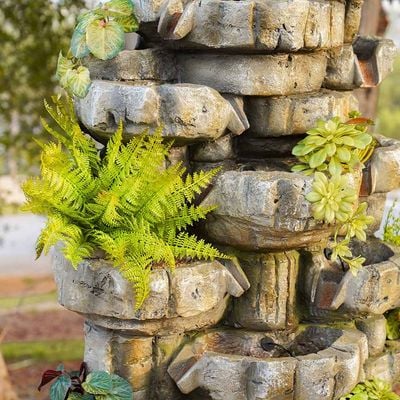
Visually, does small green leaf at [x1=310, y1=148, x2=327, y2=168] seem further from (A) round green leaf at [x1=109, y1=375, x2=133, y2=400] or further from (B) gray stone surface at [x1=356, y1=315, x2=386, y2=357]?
(A) round green leaf at [x1=109, y1=375, x2=133, y2=400]

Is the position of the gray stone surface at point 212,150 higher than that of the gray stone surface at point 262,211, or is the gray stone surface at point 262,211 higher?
the gray stone surface at point 212,150

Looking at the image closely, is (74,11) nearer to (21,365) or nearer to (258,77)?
(21,365)

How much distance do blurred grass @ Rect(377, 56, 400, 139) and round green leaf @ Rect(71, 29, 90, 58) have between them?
14602 millimetres

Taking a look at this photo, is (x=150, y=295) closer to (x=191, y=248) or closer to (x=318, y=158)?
(x=191, y=248)

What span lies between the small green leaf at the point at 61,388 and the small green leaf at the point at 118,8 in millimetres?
1658

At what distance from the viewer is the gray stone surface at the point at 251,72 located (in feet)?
11.2

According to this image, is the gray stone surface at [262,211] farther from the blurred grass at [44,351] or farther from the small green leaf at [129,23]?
the blurred grass at [44,351]

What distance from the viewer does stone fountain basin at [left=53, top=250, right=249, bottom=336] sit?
327cm

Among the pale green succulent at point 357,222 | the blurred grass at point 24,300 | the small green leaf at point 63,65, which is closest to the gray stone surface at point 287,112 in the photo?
the pale green succulent at point 357,222

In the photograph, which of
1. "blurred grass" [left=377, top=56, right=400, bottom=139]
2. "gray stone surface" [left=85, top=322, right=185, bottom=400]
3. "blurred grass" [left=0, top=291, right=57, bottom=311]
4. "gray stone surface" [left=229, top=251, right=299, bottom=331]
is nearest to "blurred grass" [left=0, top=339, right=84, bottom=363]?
"blurred grass" [left=0, top=291, right=57, bottom=311]

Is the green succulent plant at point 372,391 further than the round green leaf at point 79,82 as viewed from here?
Answer: Yes

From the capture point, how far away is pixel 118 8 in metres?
3.38

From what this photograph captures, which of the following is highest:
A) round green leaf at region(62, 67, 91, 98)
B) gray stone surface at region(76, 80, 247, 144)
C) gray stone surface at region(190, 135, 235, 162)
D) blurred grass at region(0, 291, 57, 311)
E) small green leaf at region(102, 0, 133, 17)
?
small green leaf at region(102, 0, 133, 17)

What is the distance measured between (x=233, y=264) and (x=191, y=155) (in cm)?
54
